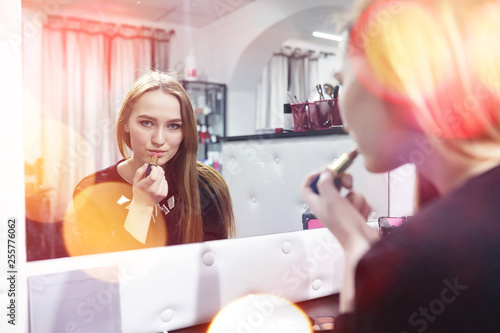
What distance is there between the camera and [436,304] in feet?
1.61

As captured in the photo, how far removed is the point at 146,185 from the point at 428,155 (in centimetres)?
45

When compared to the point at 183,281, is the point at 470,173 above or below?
above

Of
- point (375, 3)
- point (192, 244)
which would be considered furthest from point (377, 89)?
point (192, 244)

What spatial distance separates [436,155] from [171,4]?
699 millimetres

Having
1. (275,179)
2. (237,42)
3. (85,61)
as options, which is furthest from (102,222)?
(237,42)

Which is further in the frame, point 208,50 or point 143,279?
point 208,50

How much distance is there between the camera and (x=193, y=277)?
2.40 feet

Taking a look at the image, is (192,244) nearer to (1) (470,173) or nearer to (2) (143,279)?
(2) (143,279)

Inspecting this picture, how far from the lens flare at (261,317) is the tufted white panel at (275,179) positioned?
14 cm

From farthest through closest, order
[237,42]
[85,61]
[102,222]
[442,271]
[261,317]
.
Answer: [237,42], [85,61], [261,317], [102,222], [442,271]

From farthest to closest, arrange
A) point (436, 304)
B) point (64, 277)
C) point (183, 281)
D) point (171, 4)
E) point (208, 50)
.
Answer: point (208, 50) < point (171, 4) < point (183, 281) < point (64, 277) < point (436, 304)

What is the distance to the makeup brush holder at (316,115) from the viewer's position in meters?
0.81

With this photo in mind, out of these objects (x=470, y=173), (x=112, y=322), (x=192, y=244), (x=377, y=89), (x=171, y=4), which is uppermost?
(x=171, y=4)

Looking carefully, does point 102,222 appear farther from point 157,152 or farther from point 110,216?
point 157,152
